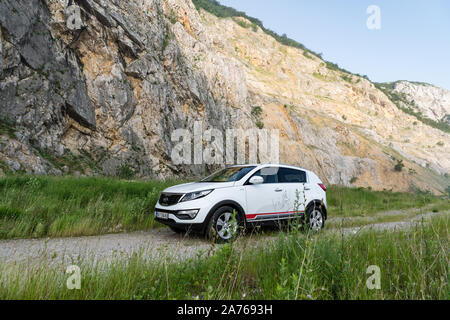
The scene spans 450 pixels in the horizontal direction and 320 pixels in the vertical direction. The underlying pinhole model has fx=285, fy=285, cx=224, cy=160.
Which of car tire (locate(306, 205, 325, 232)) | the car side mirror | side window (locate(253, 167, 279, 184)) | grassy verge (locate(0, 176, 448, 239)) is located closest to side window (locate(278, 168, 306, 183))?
side window (locate(253, 167, 279, 184))

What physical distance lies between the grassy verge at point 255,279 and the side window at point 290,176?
12.7 ft

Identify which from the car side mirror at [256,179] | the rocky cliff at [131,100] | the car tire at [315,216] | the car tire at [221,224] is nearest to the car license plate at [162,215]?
the car tire at [221,224]

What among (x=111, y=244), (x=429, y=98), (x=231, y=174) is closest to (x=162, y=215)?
(x=111, y=244)

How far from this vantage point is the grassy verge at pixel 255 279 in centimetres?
265

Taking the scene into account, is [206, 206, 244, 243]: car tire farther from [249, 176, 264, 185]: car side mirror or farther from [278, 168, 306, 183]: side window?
[278, 168, 306, 183]: side window

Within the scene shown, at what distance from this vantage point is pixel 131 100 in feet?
82.7

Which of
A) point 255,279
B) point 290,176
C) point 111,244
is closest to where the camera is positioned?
point 255,279

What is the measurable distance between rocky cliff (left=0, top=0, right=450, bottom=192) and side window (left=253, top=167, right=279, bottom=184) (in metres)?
13.7

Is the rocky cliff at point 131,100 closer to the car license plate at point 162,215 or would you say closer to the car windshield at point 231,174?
the car license plate at point 162,215

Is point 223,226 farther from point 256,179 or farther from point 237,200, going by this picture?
point 256,179

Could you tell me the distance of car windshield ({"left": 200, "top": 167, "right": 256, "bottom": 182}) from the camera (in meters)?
7.15

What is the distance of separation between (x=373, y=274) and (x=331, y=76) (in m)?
82.0

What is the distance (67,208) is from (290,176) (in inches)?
237

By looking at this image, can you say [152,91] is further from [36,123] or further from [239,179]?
[239,179]
